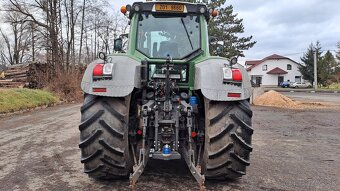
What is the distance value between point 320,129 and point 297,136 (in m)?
1.98

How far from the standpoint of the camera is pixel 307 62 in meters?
56.8

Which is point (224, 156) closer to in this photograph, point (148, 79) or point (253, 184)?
point (253, 184)

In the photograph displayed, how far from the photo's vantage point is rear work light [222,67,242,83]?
3928 mm

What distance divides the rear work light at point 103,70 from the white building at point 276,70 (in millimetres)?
70478

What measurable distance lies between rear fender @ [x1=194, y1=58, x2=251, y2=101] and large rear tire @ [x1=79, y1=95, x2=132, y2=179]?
0.91 meters

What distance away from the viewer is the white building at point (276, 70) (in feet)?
239

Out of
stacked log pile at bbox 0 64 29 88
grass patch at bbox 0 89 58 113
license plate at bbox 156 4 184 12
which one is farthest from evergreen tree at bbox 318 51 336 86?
license plate at bbox 156 4 184 12

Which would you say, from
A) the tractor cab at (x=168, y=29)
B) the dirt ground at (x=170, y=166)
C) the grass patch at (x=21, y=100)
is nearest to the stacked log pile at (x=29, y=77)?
the grass patch at (x=21, y=100)

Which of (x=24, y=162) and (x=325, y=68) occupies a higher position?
(x=325, y=68)

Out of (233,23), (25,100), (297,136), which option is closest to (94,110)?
(297,136)

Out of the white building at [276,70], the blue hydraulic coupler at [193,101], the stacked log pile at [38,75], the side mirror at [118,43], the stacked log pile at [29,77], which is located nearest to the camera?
the blue hydraulic coupler at [193,101]

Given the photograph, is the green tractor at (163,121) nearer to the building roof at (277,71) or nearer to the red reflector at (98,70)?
the red reflector at (98,70)

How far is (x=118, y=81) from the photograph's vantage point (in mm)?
3916

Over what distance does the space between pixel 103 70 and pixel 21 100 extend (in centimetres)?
1307
